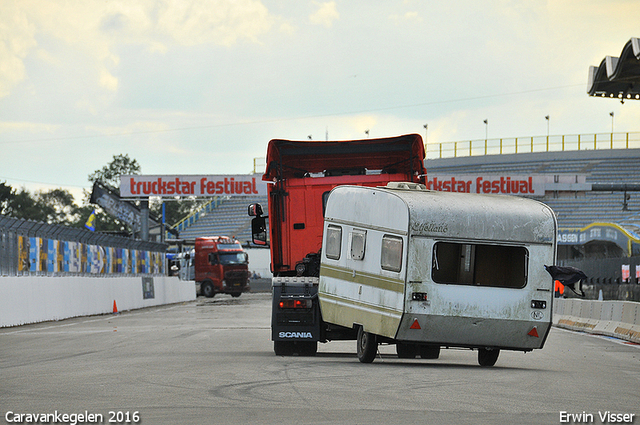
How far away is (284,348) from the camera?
1536cm

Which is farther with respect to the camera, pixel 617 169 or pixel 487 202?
pixel 617 169

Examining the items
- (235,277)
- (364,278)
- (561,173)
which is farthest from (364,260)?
(561,173)

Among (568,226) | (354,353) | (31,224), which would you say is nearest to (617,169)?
(568,226)

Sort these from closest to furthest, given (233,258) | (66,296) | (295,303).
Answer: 1. (295,303)
2. (66,296)
3. (233,258)

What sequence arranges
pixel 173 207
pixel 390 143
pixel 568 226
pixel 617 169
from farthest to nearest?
pixel 173 207 < pixel 617 169 < pixel 568 226 < pixel 390 143

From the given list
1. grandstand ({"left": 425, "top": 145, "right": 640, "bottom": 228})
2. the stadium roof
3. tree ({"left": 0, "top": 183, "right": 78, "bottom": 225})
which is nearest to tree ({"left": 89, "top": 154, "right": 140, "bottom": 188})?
tree ({"left": 0, "top": 183, "right": 78, "bottom": 225})

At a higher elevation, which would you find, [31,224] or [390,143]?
[390,143]

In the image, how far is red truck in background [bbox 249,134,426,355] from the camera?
1606 cm

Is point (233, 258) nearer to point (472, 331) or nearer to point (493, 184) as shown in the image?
point (493, 184)

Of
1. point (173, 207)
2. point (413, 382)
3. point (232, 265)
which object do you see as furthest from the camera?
point (173, 207)

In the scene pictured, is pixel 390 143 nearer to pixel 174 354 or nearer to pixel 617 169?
pixel 174 354

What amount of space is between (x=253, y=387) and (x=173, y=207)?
126808 millimetres

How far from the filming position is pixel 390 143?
53.4 ft

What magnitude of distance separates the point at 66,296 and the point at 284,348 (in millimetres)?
16427
